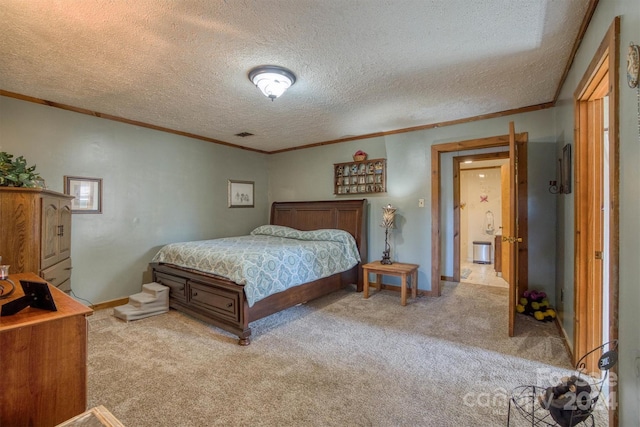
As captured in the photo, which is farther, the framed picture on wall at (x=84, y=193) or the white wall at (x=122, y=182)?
the framed picture on wall at (x=84, y=193)

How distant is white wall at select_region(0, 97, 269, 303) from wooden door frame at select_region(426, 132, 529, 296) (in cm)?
327

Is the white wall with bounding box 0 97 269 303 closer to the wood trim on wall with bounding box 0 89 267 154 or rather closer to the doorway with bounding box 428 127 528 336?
the wood trim on wall with bounding box 0 89 267 154

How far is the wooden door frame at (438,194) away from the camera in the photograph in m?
3.46

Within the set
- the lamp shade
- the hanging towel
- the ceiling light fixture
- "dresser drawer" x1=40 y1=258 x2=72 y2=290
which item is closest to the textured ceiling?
the ceiling light fixture

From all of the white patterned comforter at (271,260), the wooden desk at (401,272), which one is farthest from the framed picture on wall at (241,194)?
the wooden desk at (401,272)

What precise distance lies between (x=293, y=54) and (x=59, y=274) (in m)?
2.90

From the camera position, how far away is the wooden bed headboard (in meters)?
4.50

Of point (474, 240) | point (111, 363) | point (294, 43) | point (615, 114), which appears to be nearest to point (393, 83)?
point (294, 43)

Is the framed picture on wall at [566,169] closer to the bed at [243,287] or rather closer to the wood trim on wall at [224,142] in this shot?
the wood trim on wall at [224,142]

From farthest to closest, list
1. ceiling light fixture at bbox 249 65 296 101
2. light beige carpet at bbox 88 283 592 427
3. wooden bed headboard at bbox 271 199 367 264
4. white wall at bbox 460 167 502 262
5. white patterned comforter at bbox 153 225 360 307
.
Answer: white wall at bbox 460 167 502 262
wooden bed headboard at bbox 271 199 367 264
white patterned comforter at bbox 153 225 360 307
ceiling light fixture at bbox 249 65 296 101
light beige carpet at bbox 88 283 592 427

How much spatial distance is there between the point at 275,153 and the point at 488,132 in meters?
3.59

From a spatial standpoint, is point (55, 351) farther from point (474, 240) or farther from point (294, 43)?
point (474, 240)

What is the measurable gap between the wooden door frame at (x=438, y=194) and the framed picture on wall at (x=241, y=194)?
10.3 ft

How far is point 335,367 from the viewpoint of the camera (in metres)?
2.26
